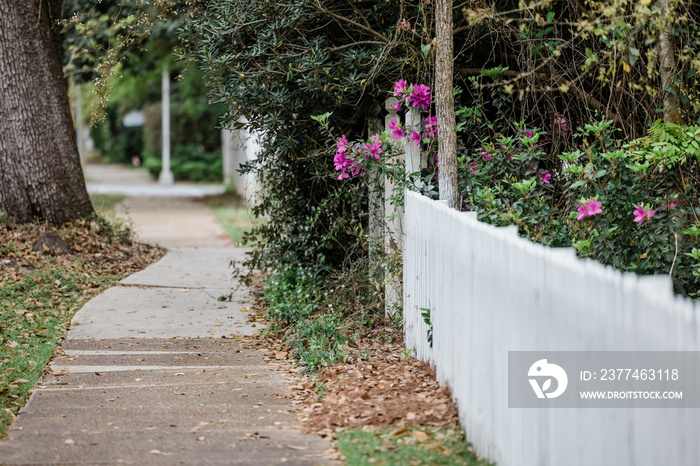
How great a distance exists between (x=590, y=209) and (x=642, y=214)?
1.20ft

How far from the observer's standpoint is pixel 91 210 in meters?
12.2

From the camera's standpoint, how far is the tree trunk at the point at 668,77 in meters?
6.11

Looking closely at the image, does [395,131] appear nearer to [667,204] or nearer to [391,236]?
[391,236]

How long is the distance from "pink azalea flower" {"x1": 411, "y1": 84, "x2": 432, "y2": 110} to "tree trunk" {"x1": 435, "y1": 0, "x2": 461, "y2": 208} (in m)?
0.52

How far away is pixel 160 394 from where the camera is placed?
5934 millimetres

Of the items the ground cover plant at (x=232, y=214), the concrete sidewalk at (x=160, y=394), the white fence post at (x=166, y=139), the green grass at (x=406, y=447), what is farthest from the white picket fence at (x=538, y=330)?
the white fence post at (x=166, y=139)

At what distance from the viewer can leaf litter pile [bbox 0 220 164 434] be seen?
6.60 m

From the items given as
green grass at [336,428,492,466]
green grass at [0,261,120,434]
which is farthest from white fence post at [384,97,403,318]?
green grass at [0,261,120,434]

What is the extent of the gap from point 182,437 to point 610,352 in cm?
283

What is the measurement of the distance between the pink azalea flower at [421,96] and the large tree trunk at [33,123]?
6713mm

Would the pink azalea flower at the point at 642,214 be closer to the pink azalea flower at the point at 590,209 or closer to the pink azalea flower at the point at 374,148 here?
the pink azalea flower at the point at 590,209

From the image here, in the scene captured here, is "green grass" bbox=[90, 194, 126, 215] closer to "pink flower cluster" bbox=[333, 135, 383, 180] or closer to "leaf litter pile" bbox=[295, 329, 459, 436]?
"pink flower cluster" bbox=[333, 135, 383, 180]

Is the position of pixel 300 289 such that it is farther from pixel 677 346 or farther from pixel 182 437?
pixel 677 346

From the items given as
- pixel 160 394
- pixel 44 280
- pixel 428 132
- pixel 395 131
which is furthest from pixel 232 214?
pixel 160 394
